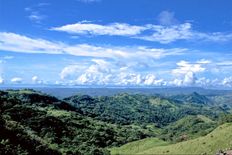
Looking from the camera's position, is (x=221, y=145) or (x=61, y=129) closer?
(x=221, y=145)

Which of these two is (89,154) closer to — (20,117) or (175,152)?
(175,152)

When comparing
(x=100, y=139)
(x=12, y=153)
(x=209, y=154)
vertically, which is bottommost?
(x=100, y=139)

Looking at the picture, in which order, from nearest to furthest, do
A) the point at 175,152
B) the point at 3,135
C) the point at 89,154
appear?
1. the point at 3,135
2. the point at 175,152
3. the point at 89,154

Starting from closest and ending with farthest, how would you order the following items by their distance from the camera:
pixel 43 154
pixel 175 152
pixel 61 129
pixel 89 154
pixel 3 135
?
pixel 3 135
pixel 43 154
pixel 175 152
pixel 89 154
pixel 61 129

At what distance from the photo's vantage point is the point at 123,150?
141000 millimetres

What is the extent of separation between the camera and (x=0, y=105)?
17988 centimetres

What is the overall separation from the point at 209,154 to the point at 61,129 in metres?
123

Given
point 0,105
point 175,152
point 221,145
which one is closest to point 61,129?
point 0,105

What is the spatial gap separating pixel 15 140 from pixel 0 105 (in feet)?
426

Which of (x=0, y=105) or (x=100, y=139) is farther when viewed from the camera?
(x=100, y=139)

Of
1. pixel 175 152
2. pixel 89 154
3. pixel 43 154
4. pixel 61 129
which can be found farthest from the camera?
pixel 61 129

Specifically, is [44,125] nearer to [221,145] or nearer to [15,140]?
[221,145]

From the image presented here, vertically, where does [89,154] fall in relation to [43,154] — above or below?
below

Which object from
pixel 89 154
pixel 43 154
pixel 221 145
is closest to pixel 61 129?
pixel 89 154
